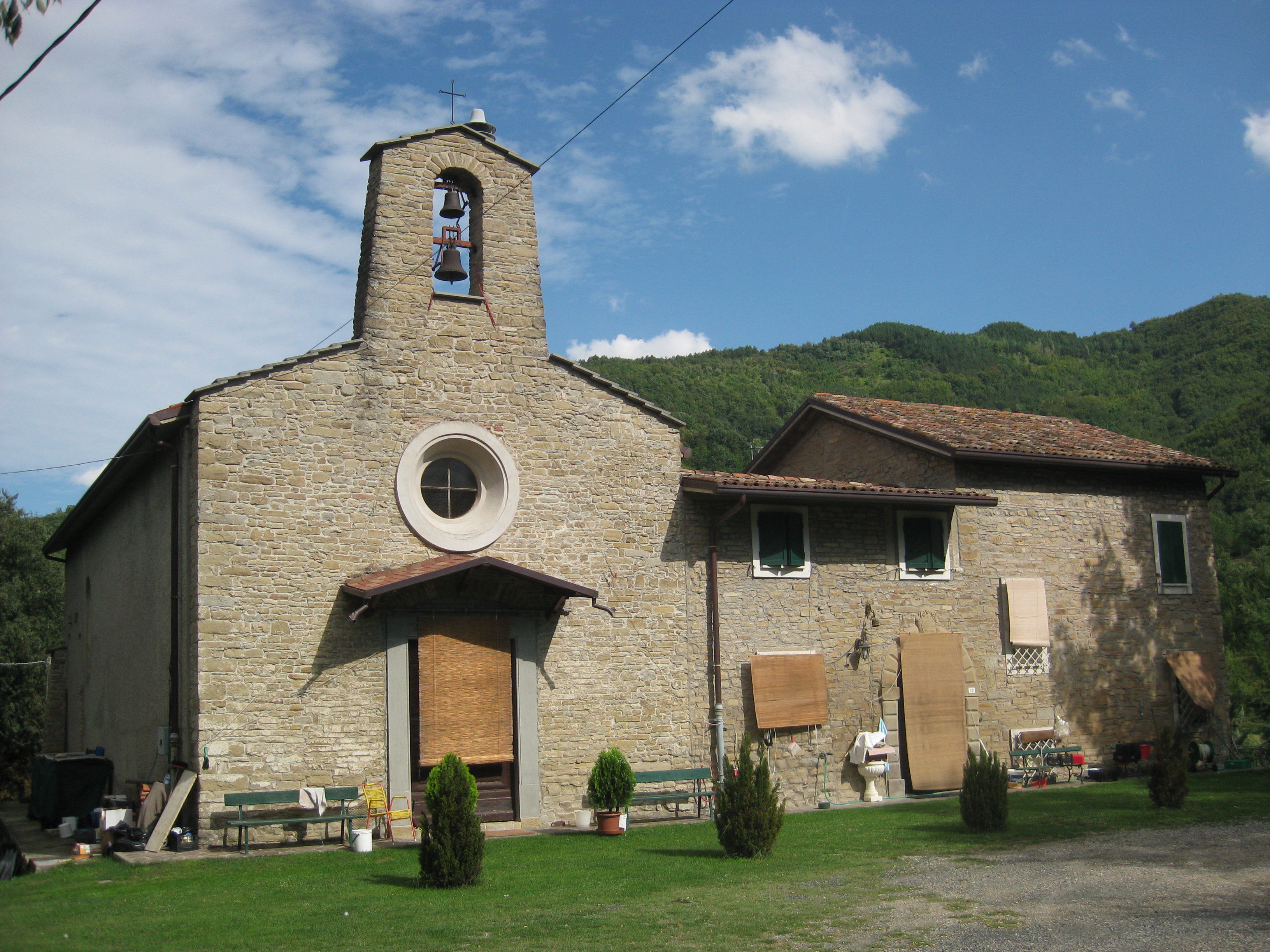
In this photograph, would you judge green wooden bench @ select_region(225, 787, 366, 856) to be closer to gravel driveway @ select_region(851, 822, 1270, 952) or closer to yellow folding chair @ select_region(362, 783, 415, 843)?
yellow folding chair @ select_region(362, 783, 415, 843)

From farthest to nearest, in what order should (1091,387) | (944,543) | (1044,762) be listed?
(1091,387) → (1044,762) → (944,543)

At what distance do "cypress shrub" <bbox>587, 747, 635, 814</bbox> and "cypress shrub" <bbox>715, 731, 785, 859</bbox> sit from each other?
8.86 ft

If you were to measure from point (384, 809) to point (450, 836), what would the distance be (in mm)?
3687

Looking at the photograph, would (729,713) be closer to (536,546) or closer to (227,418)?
(536,546)

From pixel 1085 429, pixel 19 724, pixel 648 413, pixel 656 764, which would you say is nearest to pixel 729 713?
pixel 656 764

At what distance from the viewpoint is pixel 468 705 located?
1373 centimetres

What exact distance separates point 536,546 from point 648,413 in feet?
8.58

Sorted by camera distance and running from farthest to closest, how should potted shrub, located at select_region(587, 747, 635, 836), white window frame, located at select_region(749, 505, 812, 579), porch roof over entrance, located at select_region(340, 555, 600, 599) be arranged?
white window frame, located at select_region(749, 505, 812, 579)
potted shrub, located at select_region(587, 747, 635, 836)
porch roof over entrance, located at select_region(340, 555, 600, 599)

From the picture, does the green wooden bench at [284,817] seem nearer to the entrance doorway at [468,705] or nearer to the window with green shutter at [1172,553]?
the entrance doorway at [468,705]

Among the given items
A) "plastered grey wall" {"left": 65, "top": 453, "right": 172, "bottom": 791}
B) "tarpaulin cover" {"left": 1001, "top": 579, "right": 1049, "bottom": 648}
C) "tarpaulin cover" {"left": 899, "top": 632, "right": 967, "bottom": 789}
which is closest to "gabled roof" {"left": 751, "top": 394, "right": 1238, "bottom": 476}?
"tarpaulin cover" {"left": 1001, "top": 579, "right": 1049, "bottom": 648}

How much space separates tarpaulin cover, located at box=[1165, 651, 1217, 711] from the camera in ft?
62.2

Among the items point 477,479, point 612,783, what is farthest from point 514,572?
point 612,783

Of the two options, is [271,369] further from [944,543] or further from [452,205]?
[944,543]

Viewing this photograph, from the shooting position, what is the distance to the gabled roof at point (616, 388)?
15125mm
